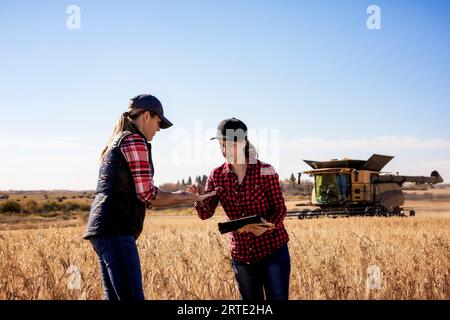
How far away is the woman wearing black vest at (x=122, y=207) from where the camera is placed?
2.66 m

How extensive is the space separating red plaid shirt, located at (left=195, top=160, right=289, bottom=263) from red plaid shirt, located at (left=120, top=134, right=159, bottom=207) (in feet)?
2.31

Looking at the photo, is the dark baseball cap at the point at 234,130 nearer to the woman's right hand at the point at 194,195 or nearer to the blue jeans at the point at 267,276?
the woman's right hand at the point at 194,195

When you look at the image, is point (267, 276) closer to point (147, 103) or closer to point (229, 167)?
point (229, 167)

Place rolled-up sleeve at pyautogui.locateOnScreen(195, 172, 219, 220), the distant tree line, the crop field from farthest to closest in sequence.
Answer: the distant tree line, the crop field, rolled-up sleeve at pyautogui.locateOnScreen(195, 172, 219, 220)

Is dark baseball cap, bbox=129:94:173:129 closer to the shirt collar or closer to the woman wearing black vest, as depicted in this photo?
the woman wearing black vest

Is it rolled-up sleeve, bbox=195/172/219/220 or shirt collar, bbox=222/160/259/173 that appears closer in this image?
shirt collar, bbox=222/160/259/173

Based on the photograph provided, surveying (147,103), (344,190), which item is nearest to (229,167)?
(147,103)

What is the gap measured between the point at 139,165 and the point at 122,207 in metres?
0.27

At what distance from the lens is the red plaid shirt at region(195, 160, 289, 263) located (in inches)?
124

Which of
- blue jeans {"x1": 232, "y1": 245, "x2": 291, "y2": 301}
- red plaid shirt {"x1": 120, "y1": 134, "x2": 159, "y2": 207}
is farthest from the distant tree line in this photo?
red plaid shirt {"x1": 120, "y1": 134, "x2": 159, "y2": 207}

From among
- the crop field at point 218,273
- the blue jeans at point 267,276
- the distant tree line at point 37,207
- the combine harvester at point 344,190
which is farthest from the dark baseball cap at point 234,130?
the distant tree line at point 37,207

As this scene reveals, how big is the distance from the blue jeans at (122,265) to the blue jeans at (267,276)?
786mm

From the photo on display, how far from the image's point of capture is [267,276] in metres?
3.12
